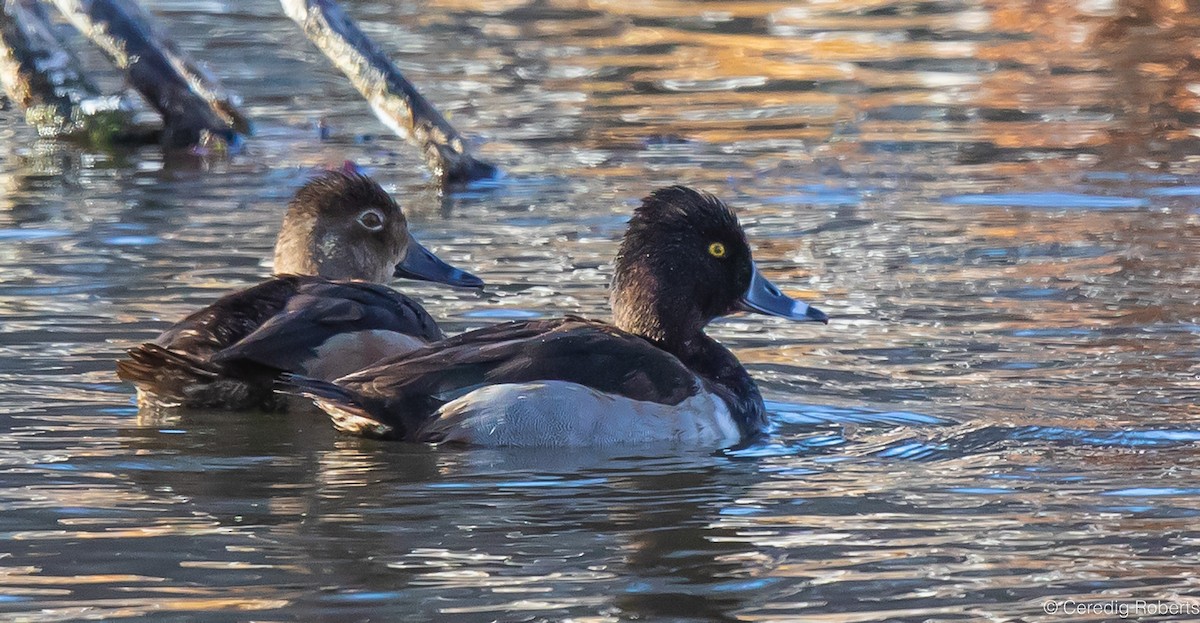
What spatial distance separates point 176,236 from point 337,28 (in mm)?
2131

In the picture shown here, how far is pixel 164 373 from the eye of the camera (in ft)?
27.9

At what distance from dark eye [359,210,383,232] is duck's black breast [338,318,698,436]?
195 centimetres

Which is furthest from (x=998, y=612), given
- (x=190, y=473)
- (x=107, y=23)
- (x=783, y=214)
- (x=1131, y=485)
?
(x=107, y=23)

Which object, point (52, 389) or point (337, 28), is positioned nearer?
point (52, 389)

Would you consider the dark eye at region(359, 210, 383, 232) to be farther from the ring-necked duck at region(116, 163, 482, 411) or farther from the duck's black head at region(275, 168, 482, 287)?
the ring-necked duck at region(116, 163, 482, 411)

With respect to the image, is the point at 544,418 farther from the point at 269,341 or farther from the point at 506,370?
the point at 269,341

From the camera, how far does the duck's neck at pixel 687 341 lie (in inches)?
338

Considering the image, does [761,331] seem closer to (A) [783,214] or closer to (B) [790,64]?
(A) [783,214]

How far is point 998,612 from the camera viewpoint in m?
5.94

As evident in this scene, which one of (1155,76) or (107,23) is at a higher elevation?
(107,23)

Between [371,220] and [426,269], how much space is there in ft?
1.46

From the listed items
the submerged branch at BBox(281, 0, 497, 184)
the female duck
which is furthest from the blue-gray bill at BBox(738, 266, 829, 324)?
the submerged branch at BBox(281, 0, 497, 184)

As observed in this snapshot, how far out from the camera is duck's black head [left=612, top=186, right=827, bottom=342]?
8.76 metres

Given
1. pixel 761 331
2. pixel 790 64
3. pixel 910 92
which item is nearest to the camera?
pixel 761 331
